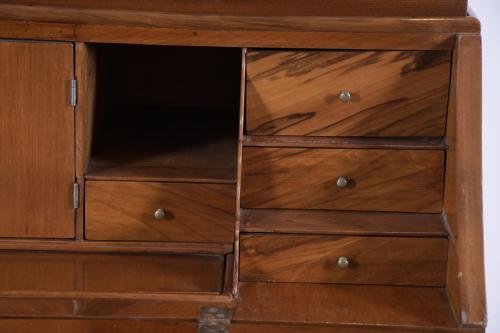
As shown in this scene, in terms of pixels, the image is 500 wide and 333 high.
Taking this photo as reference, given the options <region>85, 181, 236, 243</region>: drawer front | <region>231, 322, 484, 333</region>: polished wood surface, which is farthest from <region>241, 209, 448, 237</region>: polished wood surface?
<region>231, 322, 484, 333</region>: polished wood surface

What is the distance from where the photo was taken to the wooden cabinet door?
2.59 meters

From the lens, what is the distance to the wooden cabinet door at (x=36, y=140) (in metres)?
2.59

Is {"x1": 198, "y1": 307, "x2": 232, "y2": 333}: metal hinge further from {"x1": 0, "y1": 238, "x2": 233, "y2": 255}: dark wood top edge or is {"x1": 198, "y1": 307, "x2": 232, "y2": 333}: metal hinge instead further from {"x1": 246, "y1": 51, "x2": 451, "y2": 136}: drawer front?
{"x1": 246, "y1": 51, "x2": 451, "y2": 136}: drawer front

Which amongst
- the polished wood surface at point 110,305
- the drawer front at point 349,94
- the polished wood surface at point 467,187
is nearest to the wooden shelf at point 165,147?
the drawer front at point 349,94

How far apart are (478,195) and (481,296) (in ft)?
0.73

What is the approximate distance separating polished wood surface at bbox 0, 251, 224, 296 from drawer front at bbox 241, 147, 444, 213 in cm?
20

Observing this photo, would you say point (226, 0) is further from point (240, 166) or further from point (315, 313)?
point (315, 313)

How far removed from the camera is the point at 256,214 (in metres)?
2.62

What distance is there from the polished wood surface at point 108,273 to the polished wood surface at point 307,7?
601 mm

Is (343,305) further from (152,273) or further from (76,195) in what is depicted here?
(76,195)

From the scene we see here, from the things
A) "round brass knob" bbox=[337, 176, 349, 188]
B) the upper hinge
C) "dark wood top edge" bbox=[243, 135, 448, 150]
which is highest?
the upper hinge

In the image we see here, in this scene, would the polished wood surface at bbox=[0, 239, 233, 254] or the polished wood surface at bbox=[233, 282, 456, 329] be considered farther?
the polished wood surface at bbox=[0, 239, 233, 254]

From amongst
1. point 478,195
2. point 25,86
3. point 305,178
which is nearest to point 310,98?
point 305,178

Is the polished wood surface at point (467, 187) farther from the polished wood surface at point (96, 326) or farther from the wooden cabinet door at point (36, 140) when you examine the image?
the wooden cabinet door at point (36, 140)
